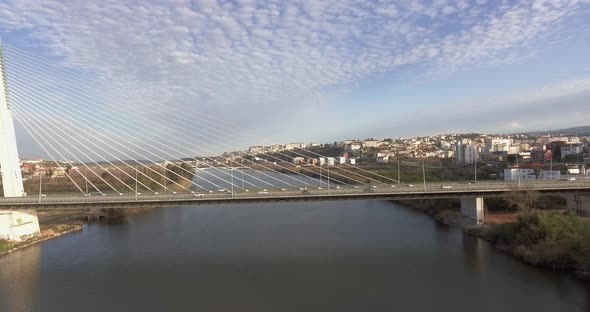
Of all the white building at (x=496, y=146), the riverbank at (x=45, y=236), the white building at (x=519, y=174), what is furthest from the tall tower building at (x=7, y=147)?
the white building at (x=496, y=146)

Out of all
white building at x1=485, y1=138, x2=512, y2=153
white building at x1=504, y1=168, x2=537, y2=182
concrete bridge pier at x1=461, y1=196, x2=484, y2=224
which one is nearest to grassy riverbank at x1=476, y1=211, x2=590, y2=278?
concrete bridge pier at x1=461, y1=196, x2=484, y2=224

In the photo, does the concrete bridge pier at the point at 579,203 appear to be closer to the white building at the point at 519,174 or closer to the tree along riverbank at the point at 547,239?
the tree along riverbank at the point at 547,239

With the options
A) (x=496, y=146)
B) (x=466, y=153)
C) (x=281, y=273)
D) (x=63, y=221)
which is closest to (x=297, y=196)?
(x=281, y=273)

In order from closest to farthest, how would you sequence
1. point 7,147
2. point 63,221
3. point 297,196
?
point 297,196 → point 7,147 → point 63,221

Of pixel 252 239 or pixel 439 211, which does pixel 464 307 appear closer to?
pixel 252 239

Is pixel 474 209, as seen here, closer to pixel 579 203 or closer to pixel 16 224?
pixel 579 203

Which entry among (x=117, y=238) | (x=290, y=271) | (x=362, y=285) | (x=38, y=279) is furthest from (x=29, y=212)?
(x=362, y=285)

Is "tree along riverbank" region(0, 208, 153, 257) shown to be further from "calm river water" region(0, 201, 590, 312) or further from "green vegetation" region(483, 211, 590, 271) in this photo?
"green vegetation" region(483, 211, 590, 271)
